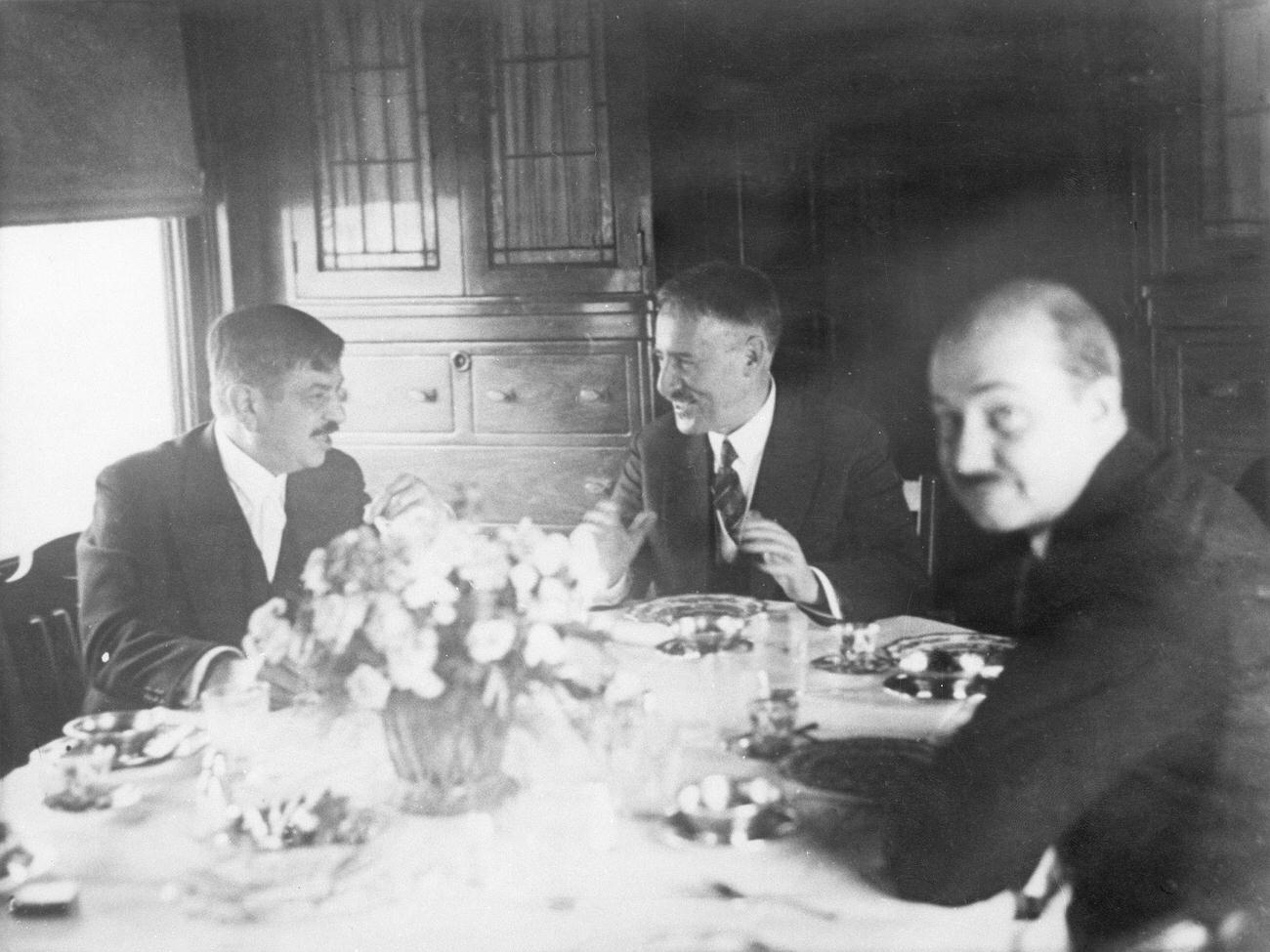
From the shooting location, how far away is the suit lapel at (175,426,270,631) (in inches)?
85.4

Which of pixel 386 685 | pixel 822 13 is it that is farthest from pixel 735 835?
pixel 822 13

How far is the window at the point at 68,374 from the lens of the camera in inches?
84.0

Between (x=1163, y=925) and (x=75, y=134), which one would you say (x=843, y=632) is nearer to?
(x=1163, y=925)

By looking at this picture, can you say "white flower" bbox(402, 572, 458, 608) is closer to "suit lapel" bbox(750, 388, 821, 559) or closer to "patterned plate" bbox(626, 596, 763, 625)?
"patterned plate" bbox(626, 596, 763, 625)

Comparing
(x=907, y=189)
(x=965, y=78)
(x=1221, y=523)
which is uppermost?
(x=965, y=78)

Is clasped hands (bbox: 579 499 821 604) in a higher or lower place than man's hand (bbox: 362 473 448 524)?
lower

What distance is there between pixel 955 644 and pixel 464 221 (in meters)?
1.68

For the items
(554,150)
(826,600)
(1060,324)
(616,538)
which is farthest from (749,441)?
(1060,324)

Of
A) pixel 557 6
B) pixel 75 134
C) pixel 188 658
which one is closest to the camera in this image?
pixel 188 658

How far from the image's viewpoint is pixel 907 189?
3258mm

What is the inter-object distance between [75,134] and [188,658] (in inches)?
40.5

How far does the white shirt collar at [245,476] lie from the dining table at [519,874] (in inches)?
30.6

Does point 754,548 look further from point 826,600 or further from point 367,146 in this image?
point 367,146

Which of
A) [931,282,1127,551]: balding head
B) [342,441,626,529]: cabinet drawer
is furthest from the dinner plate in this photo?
[342,441,626,529]: cabinet drawer
